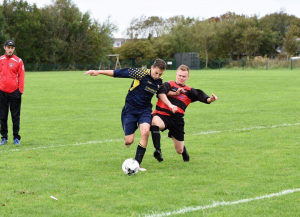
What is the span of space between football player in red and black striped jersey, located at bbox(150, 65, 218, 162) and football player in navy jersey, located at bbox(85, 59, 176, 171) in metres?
0.18

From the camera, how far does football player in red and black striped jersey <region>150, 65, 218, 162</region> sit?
740 cm

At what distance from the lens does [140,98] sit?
7.38 m

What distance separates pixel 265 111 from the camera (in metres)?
14.8

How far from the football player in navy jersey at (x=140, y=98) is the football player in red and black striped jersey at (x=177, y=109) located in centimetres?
18

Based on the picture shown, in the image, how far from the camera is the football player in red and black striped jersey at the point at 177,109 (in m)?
7.40

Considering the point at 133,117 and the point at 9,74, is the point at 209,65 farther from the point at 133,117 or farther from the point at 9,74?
the point at 133,117

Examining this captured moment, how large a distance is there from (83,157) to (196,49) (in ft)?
250

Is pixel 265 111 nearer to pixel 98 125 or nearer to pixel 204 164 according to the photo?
pixel 98 125

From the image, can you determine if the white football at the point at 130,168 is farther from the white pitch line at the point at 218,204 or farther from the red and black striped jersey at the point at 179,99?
the white pitch line at the point at 218,204

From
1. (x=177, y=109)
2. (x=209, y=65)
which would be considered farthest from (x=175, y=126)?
(x=209, y=65)

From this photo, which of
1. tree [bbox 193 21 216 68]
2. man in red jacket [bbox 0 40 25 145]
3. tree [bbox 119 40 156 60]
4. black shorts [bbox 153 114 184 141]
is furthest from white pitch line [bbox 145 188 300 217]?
tree [bbox 193 21 216 68]

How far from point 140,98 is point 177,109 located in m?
0.68

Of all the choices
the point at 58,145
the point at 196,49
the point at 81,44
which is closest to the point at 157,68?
the point at 58,145

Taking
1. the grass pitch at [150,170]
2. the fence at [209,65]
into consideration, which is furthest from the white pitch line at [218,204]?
the fence at [209,65]
